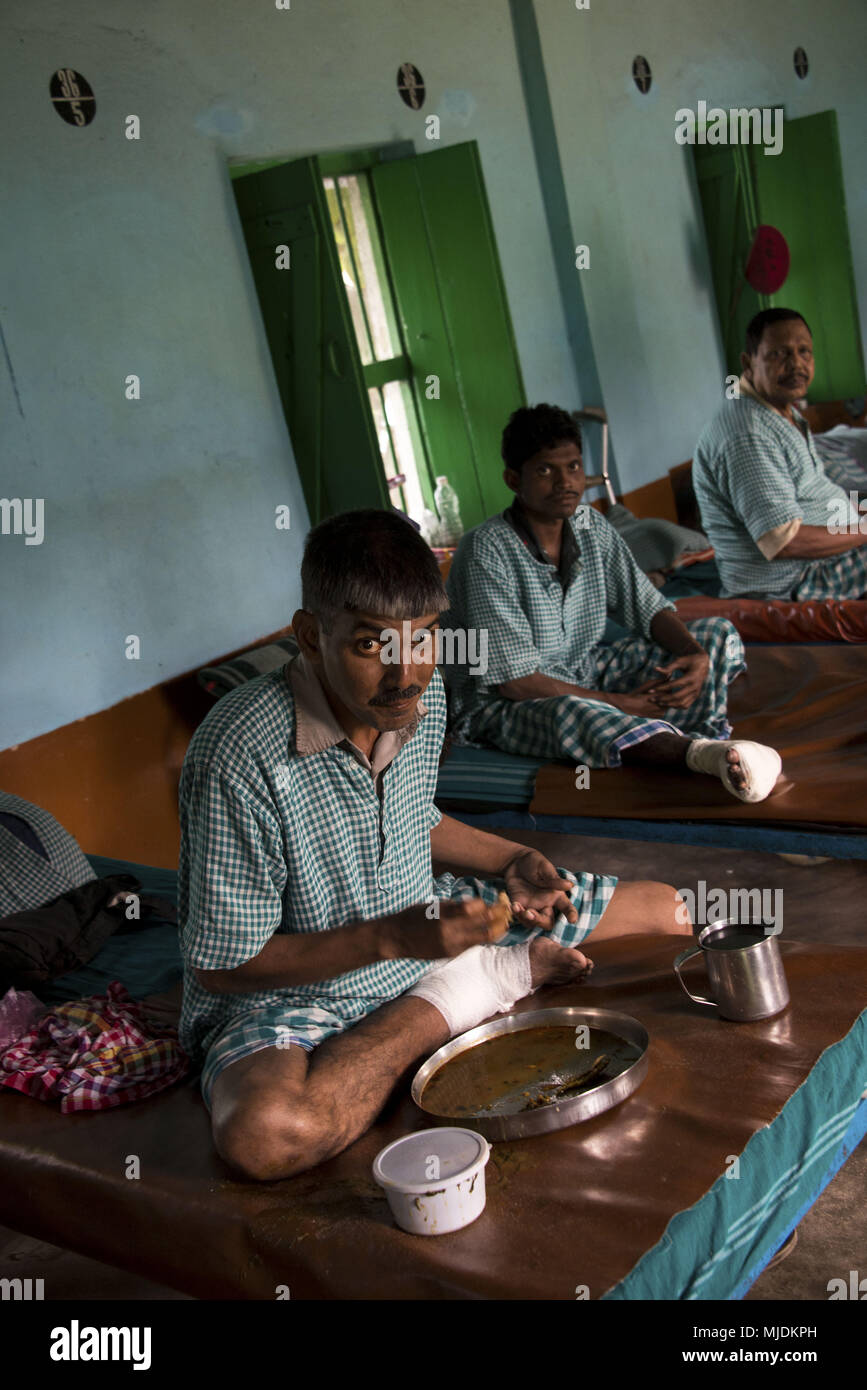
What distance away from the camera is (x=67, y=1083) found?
213 cm

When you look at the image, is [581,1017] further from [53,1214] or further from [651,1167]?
[53,1214]

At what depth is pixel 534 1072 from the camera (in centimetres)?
193

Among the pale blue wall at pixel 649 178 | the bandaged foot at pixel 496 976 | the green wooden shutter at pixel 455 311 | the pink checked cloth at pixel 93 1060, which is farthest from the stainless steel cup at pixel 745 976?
the pale blue wall at pixel 649 178

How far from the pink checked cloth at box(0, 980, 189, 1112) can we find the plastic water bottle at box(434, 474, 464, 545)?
354 centimetres

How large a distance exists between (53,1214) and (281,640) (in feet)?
8.17

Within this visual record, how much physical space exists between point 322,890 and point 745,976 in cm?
68

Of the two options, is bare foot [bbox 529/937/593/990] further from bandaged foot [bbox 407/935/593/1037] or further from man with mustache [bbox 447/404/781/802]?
man with mustache [bbox 447/404/781/802]

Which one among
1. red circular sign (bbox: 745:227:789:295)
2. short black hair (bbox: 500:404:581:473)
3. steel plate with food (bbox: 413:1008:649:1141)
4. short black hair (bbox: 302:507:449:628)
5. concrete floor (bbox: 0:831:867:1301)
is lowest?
concrete floor (bbox: 0:831:867:1301)

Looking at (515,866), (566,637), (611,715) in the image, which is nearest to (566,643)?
(566,637)

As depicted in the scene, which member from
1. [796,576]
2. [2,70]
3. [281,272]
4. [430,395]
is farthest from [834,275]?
[2,70]

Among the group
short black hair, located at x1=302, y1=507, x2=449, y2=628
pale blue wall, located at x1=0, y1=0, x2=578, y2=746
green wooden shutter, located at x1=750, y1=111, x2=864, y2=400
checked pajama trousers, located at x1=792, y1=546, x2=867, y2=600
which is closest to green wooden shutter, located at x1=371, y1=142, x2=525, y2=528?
pale blue wall, located at x1=0, y1=0, x2=578, y2=746

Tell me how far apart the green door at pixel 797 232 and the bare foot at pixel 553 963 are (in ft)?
19.1

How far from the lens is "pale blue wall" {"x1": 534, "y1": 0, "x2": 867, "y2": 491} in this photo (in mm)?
5883

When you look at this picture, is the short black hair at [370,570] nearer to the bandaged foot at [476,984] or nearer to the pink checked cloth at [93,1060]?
the bandaged foot at [476,984]
